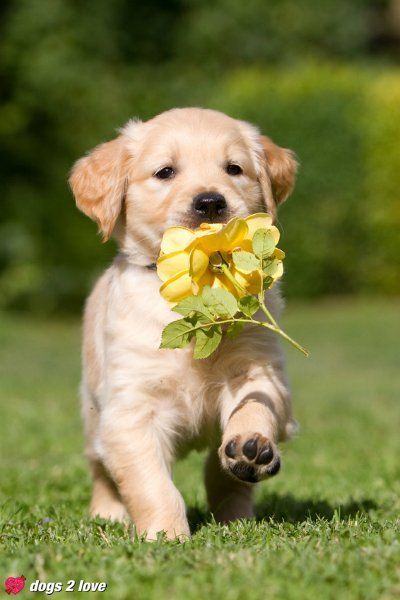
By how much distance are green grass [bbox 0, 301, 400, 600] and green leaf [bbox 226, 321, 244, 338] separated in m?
0.67

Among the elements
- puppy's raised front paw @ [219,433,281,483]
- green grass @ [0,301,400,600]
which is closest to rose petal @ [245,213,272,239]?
puppy's raised front paw @ [219,433,281,483]

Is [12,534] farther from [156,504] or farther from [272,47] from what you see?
[272,47]

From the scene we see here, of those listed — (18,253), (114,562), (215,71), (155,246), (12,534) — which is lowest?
(18,253)

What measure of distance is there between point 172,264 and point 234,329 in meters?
0.33

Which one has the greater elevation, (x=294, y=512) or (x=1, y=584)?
(x=1, y=584)

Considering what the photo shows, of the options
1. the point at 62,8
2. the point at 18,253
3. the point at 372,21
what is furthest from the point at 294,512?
the point at 372,21

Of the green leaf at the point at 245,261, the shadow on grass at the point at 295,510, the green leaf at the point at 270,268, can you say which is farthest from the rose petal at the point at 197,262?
the shadow on grass at the point at 295,510

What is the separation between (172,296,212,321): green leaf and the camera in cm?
334

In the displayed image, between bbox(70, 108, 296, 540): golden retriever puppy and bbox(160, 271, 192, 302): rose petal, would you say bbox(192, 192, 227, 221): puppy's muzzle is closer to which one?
bbox(70, 108, 296, 540): golden retriever puppy

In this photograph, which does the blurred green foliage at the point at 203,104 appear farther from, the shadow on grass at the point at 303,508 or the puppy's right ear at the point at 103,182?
the puppy's right ear at the point at 103,182

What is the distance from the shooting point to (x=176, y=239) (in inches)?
136

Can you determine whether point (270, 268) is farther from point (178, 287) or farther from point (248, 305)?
point (178, 287)

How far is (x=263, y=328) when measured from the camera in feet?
12.5

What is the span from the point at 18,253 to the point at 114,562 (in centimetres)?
1561
